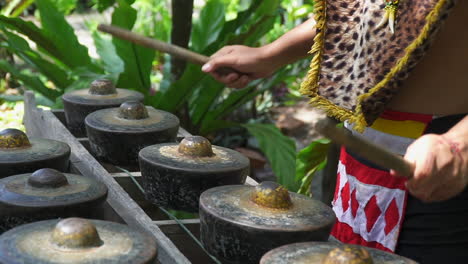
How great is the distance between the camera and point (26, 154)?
217cm

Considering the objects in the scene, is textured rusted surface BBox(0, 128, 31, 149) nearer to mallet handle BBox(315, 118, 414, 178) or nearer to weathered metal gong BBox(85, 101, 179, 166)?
weathered metal gong BBox(85, 101, 179, 166)

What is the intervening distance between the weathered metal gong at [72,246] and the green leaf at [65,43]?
2.79m

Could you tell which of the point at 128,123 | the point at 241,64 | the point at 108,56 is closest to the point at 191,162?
the point at 241,64

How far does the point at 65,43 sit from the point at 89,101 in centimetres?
155

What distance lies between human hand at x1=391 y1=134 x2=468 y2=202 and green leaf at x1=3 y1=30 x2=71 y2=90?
3.05 meters

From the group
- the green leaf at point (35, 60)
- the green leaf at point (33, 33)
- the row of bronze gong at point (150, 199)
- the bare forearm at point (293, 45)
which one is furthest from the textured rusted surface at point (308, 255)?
the green leaf at point (35, 60)

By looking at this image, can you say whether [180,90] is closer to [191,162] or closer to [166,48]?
[166,48]

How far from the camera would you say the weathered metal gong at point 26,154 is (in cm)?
210

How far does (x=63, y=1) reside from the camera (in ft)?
20.6

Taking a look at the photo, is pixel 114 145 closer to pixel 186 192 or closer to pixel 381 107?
pixel 186 192

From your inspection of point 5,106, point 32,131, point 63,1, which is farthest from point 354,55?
point 63,1

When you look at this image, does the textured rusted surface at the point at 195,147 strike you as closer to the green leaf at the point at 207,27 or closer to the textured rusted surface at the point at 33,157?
the textured rusted surface at the point at 33,157

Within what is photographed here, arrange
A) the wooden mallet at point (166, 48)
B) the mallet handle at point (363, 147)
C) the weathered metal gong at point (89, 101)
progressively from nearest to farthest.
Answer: the mallet handle at point (363, 147) → the wooden mallet at point (166, 48) → the weathered metal gong at point (89, 101)

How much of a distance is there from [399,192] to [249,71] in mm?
705
